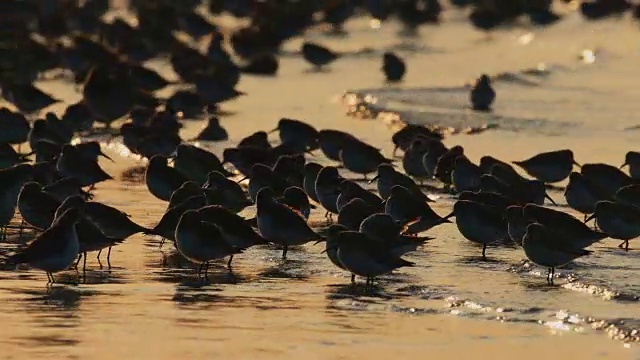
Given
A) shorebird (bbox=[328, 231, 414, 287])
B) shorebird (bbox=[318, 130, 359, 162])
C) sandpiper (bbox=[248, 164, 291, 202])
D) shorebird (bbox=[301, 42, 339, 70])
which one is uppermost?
shorebird (bbox=[301, 42, 339, 70])

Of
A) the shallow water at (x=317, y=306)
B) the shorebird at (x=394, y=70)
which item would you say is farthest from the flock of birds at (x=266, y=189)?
the shorebird at (x=394, y=70)

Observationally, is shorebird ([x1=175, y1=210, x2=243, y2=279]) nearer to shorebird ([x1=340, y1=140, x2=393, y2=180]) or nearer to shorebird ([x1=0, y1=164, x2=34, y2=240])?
shorebird ([x1=0, y1=164, x2=34, y2=240])

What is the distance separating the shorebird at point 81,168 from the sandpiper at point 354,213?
4.64m

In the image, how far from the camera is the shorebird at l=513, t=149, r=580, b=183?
19.7m

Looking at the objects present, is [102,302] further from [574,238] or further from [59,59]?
[59,59]

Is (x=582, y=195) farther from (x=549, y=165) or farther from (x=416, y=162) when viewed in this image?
(x=416, y=162)

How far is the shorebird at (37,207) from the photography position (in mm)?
15672

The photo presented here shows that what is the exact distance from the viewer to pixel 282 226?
15.2 m

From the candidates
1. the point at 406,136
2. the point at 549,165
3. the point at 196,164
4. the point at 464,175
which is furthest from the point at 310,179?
the point at 406,136

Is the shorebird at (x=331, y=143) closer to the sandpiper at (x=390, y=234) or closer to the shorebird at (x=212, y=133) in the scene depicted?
the shorebird at (x=212, y=133)

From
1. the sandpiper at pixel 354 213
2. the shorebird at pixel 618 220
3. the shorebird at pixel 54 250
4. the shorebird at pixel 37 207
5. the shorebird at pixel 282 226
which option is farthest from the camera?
the shorebird at pixel 37 207

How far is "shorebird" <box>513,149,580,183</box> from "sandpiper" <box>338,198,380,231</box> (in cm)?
451

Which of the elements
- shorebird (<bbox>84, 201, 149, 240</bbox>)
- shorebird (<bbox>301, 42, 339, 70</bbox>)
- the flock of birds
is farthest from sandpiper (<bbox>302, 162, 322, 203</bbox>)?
shorebird (<bbox>301, 42, 339, 70</bbox>)

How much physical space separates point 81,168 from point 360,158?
11.9 feet
